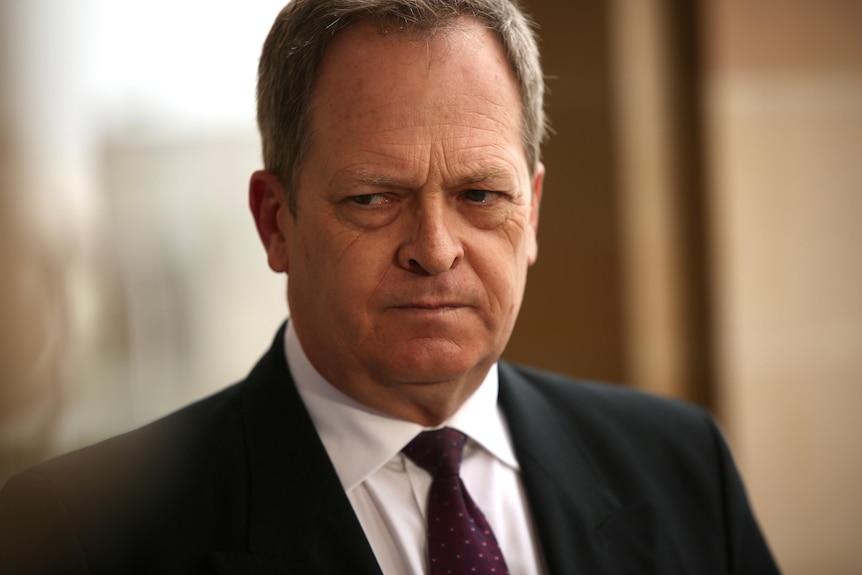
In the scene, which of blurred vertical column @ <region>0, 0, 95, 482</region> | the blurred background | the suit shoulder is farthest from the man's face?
the blurred background

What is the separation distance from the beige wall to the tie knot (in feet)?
Result: 8.44

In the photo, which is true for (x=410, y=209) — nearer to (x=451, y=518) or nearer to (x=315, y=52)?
(x=315, y=52)

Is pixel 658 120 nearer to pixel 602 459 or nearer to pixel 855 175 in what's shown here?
pixel 855 175

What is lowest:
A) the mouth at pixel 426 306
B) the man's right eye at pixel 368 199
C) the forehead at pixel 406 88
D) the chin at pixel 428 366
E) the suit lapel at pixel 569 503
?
the suit lapel at pixel 569 503

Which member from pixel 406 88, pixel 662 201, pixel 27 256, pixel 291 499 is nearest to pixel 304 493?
pixel 291 499

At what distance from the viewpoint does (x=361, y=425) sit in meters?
1.51

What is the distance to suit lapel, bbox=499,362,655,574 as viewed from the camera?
154 cm

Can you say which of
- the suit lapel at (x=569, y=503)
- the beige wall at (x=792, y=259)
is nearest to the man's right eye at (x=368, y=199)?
the suit lapel at (x=569, y=503)

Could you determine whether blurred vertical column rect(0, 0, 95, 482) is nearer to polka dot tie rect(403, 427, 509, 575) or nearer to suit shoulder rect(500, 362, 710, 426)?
polka dot tie rect(403, 427, 509, 575)

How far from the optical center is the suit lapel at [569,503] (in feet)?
5.06

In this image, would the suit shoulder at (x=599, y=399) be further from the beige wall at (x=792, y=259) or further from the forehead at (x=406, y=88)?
the beige wall at (x=792, y=259)

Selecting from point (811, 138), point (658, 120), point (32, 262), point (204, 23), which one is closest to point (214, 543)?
point (32, 262)

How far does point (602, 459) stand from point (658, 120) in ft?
7.54

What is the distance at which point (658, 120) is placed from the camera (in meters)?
3.70
